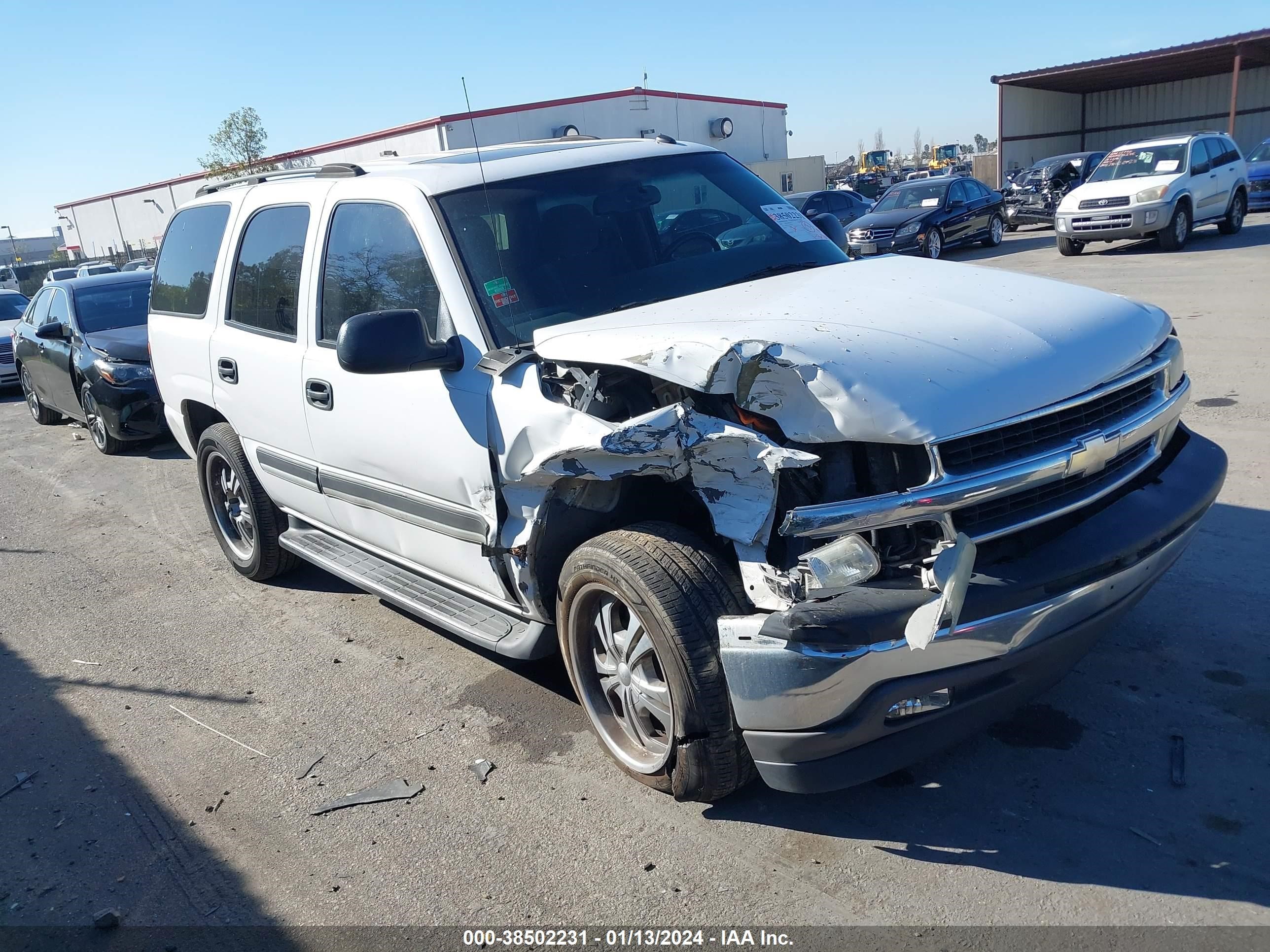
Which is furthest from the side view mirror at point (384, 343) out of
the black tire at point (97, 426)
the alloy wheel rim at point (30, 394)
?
the alloy wheel rim at point (30, 394)

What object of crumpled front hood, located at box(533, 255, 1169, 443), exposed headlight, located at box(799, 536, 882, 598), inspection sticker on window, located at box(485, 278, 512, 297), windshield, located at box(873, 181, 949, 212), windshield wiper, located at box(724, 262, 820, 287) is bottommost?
windshield, located at box(873, 181, 949, 212)

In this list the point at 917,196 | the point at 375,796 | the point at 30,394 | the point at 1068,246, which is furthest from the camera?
the point at 917,196

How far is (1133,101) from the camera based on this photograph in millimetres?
36500

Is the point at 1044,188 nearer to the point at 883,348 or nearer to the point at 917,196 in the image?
the point at 917,196

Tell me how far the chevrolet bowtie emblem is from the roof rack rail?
10.4ft

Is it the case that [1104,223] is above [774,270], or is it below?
below

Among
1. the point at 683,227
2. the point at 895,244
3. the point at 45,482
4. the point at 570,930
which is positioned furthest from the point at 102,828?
the point at 895,244

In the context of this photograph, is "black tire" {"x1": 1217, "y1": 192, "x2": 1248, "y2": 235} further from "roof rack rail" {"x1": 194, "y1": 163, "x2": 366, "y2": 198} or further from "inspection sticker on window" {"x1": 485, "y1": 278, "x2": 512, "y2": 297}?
"inspection sticker on window" {"x1": 485, "y1": 278, "x2": 512, "y2": 297}

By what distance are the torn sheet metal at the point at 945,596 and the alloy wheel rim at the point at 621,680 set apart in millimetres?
815

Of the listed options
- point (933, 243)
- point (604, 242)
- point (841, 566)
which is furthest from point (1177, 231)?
point (841, 566)

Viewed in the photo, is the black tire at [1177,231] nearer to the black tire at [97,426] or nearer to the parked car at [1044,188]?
the parked car at [1044,188]

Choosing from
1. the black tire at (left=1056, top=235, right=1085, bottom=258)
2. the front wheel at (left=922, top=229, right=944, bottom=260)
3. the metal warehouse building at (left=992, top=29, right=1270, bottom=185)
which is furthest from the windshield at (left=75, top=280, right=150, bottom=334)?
the metal warehouse building at (left=992, top=29, right=1270, bottom=185)

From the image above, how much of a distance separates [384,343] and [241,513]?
298 centimetres

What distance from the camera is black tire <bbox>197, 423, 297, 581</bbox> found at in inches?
216
